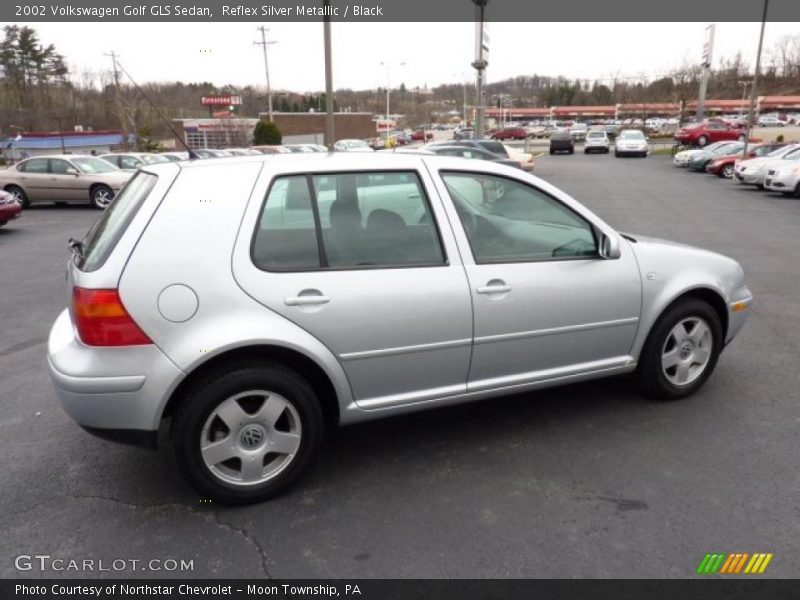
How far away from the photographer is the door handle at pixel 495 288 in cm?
337

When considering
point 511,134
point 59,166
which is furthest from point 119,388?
point 511,134

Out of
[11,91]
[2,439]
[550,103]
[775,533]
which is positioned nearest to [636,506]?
[775,533]

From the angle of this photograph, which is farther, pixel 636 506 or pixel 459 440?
pixel 459 440

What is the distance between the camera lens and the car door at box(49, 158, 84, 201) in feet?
57.5

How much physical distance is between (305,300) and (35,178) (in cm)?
1812

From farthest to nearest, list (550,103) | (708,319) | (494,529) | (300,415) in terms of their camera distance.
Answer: (550,103) → (708,319) → (300,415) → (494,529)

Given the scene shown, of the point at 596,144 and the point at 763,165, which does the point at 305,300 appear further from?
the point at 596,144

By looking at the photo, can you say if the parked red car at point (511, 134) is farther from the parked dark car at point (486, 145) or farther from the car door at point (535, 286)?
the car door at point (535, 286)

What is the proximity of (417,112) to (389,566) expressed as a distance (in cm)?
13697

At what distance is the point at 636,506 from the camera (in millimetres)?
3018

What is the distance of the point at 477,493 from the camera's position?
3154 millimetres

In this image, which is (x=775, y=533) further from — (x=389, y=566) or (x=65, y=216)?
(x=65, y=216)

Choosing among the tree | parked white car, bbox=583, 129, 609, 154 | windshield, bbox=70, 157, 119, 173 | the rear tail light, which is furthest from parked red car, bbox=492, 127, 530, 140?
the rear tail light

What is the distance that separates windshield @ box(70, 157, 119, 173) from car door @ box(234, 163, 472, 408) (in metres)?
16.8
